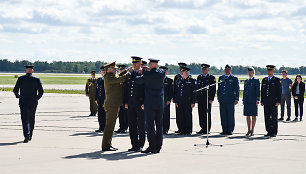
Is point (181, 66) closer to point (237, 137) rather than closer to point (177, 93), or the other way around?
point (177, 93)

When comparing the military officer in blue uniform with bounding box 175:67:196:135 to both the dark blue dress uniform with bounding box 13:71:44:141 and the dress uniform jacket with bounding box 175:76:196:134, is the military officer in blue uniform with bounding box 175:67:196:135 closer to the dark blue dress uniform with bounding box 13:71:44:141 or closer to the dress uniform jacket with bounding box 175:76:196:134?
the dress uniform jacket with bounding box 175:76:196:134

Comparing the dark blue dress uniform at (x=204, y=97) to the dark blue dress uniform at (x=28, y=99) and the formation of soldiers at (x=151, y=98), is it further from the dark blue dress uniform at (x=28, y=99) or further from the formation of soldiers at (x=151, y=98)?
the dark blue dress uniform at (x=28, y=99)

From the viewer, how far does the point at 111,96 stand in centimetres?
1104

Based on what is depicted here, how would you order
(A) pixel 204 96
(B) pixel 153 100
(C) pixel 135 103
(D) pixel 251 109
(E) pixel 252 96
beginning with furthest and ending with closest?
(A) pixel 204 96 → (E) pixel 252 96 → (D) pixel 251 109 → (C) pixel 135 103 → (B) pixel 153 100

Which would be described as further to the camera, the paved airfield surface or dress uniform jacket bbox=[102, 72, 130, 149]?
dress uniform jacket bbox=[102, 72, 130, 149]

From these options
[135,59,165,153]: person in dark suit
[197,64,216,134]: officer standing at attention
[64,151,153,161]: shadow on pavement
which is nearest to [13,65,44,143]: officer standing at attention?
[64,151,153,161]: shadow on pavement

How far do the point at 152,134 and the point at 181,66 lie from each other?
4005 mm

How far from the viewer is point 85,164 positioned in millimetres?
9141

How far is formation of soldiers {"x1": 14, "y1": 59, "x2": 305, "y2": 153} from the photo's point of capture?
1084 centimetres

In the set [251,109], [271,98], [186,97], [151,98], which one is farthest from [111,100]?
[271,98]

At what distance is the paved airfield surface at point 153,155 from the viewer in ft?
28.7

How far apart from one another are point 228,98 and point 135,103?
4316 mm

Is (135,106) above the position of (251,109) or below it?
above

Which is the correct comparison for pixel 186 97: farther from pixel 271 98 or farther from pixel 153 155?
pixel 153 155
